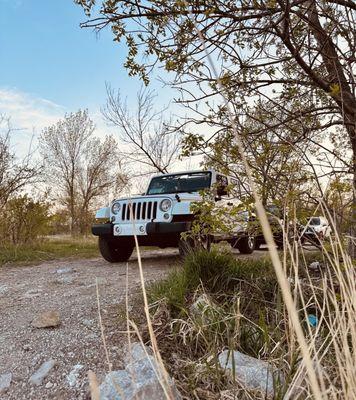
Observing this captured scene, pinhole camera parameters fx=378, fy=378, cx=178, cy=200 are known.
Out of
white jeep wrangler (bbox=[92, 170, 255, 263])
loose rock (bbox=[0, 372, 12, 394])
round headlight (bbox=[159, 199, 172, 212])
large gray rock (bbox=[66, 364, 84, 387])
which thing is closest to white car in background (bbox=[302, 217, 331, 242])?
large gray rock (bbox=[66, 364, 84, 387])

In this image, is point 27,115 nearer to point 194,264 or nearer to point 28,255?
point 28,255

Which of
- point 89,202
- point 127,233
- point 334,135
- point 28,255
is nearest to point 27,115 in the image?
point 28,255

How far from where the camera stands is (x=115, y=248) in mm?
5945

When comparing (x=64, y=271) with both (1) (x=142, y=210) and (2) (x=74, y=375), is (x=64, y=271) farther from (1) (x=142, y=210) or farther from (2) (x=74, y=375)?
(2) (x=74, y=375)

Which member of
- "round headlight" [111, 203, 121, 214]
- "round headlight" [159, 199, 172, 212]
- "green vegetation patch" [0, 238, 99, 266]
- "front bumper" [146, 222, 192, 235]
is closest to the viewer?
"front bumper" [146, 222, 192, 235]

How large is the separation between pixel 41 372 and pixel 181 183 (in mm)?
4229

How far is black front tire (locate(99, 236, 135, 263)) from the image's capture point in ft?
19.0

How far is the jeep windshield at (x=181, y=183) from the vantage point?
19.5 feet

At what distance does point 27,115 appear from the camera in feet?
30.7

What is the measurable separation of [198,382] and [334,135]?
7.53ft

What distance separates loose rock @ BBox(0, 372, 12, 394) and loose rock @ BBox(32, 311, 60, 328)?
0.56 meters

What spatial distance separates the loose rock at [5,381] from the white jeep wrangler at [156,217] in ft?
8.57

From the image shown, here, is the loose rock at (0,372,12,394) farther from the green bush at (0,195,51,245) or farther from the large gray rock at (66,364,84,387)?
the green bush at (0,195,51,245)

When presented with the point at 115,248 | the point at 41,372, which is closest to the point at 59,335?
the point at 41,372
